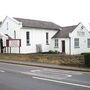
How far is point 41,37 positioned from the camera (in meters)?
43.7

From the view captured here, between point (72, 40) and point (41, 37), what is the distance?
546 centimetres

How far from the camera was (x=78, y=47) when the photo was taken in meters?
43.4

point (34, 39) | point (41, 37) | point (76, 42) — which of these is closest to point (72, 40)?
point (76, 42)

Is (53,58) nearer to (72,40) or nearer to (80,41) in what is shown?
(72,40)

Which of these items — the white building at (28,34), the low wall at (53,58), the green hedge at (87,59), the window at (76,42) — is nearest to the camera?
the green hedge at (87,59)

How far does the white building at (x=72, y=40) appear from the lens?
42062 mm

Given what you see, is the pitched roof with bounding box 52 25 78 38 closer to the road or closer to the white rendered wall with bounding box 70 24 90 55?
the white rendered wall with bounding box 70 24 90 55

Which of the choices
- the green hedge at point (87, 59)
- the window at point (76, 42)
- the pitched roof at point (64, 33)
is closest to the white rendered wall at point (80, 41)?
the window at point (76, 42)

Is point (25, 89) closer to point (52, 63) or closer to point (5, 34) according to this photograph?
point (52, 63)

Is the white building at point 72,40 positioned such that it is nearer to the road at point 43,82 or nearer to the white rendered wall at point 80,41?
the white rendered wall at point 80,41

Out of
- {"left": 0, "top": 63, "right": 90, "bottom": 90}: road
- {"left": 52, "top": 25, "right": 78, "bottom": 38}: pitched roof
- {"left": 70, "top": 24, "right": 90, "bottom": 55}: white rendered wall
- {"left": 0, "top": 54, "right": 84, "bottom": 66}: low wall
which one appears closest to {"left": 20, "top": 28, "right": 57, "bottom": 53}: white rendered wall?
{"left": 52, "top": 25, "right": 78, "bottom": 38}: pitched roof

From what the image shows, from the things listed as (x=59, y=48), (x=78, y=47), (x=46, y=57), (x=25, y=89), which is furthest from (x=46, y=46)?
(x=25, y=89)

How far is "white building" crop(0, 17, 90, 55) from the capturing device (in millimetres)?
41281

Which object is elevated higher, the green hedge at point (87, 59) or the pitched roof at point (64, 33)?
the pitched roof at point (64, 33)
